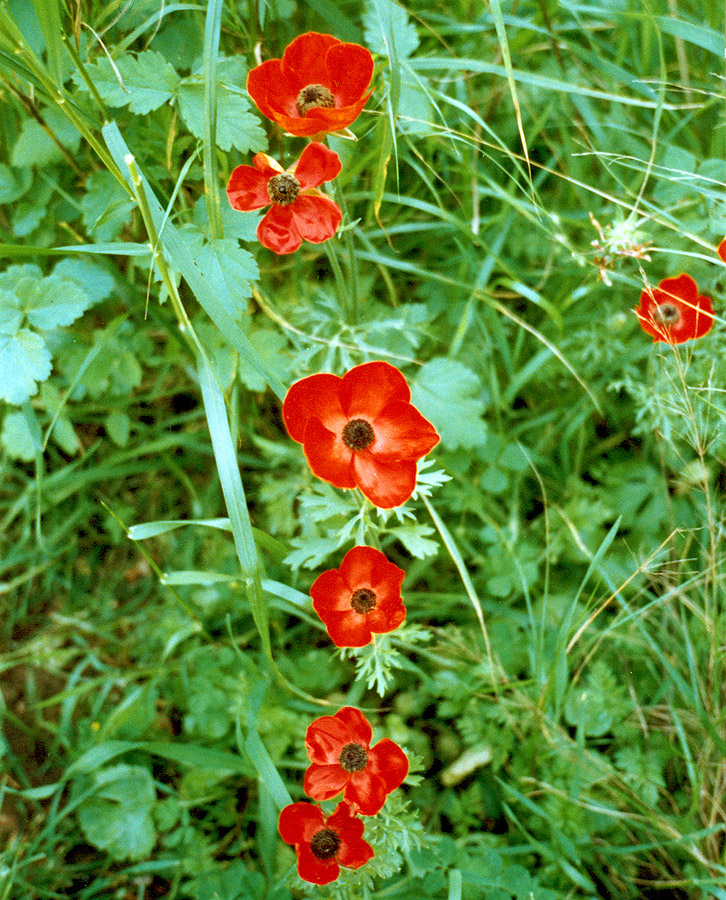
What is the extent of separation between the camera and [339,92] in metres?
1.38

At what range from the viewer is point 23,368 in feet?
5.00

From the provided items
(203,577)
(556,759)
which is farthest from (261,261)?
(556,759)

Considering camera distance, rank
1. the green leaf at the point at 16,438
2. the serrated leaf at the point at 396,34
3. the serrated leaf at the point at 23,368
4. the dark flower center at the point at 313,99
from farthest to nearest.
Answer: the green leaf at the point at 16,438 < the serrated leaf at the point at 396,34 < the serrated leaf at the point at 23,368 < the dark flower center at the point at 313,99

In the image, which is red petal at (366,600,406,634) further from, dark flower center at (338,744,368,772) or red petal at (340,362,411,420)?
red petal at (340,362,411,420)

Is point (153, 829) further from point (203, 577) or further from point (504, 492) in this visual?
point (504, 492)

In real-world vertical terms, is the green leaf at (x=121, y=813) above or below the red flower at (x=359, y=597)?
below

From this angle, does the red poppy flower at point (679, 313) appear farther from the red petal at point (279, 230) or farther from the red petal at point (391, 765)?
the red petal at point (391, 765)

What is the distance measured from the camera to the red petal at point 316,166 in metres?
1.27

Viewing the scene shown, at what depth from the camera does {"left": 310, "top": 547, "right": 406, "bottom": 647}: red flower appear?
4.25 ft

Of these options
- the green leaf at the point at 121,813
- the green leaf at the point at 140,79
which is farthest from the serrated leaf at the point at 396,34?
the green leaf at the point at 121,813

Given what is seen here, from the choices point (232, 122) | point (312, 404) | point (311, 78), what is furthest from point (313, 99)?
point (312, 404)

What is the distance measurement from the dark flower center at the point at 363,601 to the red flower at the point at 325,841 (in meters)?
0.35

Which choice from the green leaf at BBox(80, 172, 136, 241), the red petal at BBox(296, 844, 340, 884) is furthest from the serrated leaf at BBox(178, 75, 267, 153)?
the red petal at BBox(296, 844, 340, 884)

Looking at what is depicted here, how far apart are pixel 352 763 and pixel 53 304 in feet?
3.92
